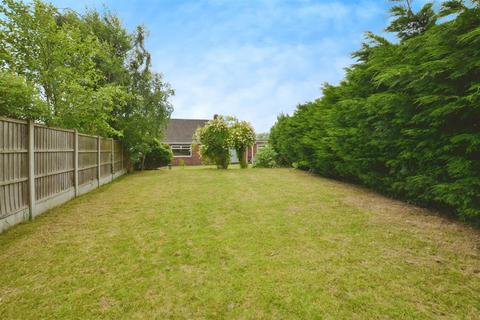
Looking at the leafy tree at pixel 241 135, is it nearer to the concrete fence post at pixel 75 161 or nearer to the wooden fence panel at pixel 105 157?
the wooden fence panel at pixel 105 157

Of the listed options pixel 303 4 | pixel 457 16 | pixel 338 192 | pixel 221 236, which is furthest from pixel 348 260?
pixel 303 4

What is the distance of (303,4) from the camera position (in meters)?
8.26

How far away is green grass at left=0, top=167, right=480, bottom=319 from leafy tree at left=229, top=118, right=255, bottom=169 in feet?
32.2

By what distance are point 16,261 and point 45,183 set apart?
2.69m

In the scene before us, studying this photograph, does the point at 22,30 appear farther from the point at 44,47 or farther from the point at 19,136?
the point at 19,136

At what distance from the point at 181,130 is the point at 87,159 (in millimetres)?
19516

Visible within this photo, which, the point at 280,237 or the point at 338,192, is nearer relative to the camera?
the point at 280,237

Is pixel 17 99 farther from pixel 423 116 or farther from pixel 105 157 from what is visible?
pixel 423 116

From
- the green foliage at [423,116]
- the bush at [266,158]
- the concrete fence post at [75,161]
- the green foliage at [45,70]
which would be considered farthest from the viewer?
the bush at [266,158]

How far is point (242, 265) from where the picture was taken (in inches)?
102

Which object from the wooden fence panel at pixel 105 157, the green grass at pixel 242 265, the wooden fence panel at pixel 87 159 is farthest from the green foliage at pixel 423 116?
the wooden fence panel at pixel 105 157

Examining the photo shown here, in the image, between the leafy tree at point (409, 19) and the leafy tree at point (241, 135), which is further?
the leafy tree at point (241, 135)

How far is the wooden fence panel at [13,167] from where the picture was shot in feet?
12.1

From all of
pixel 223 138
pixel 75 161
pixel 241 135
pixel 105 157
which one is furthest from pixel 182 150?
pixel 75 161
